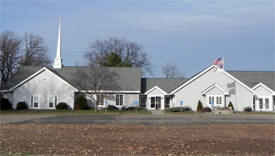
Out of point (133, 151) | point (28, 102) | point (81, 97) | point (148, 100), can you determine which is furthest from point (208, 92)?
point (133, 151)

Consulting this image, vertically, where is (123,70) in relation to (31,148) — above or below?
above

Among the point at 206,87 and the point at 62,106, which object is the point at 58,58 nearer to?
the point at 62,106

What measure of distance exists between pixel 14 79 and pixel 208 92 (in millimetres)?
25583

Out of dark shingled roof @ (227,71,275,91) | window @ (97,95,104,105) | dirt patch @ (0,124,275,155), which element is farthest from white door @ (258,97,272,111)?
dirt patch @ (0,124,275,155)

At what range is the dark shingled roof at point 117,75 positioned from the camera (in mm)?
45031

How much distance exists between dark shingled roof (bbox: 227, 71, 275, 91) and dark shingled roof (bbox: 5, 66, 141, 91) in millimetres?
14824

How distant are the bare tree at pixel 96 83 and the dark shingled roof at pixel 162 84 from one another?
4881 millimetres

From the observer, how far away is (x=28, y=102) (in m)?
43.2

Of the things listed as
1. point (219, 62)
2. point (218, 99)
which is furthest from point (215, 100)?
point (219, 62)

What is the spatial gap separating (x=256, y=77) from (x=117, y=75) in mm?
20107

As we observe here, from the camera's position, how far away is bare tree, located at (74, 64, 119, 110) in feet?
140

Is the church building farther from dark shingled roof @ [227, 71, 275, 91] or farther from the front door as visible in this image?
dark shingled roof @ [227, 71, 275, 91]

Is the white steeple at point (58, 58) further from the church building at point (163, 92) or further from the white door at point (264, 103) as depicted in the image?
the white door at point (264, 103)

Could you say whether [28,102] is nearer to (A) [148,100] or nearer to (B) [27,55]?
(A) [148,100]
